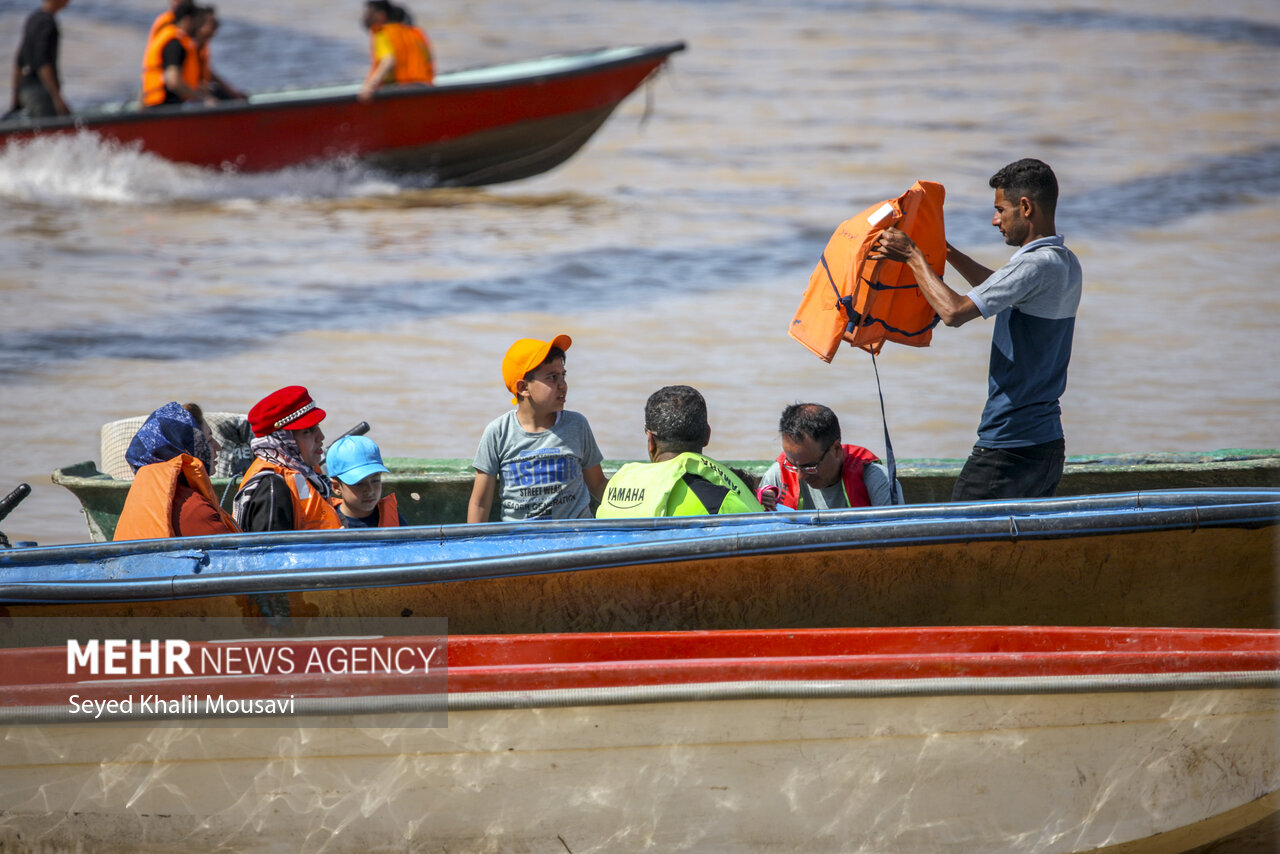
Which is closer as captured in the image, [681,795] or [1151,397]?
[681,795]

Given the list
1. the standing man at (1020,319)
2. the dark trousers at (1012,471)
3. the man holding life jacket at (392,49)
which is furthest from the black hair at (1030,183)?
the man holding life jacket at (392,49)

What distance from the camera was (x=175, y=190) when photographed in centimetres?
1263

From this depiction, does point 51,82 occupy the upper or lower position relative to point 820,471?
upper

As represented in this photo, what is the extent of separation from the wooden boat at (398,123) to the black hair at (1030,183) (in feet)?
28.2

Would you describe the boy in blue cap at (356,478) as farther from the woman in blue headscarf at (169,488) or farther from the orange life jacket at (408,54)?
the orange life jacket at (408,54)

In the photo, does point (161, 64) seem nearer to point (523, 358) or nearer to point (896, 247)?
point (523, 358)

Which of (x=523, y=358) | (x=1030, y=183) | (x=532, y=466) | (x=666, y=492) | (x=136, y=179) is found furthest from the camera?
(x=136, y=179)

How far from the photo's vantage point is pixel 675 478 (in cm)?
367

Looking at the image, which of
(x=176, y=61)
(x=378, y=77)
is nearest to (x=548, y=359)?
(x=378, y=77)

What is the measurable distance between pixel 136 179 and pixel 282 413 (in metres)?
9.85

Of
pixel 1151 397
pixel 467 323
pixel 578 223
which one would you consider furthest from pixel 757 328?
pixel 578 223

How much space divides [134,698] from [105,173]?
10596mm

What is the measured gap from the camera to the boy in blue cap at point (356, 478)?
3836mm

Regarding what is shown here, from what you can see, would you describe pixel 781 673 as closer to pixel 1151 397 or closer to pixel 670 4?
pixel 1151 397
